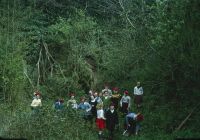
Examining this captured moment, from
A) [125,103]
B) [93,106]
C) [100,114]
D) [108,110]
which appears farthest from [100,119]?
[125,103]

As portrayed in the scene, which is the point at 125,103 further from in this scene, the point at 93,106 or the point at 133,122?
the point at 133,122

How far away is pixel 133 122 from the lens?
23000 mm

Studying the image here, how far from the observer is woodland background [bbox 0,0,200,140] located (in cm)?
2262

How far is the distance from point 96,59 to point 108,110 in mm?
12634

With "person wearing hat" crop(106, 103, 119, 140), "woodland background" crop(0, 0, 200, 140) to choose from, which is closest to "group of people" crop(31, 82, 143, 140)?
"person wearing hat" crop(106, 103, 119, 140)

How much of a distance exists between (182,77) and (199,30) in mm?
2732

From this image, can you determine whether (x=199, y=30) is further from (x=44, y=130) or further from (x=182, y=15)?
(x=44, y=130)

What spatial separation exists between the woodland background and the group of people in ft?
1.71

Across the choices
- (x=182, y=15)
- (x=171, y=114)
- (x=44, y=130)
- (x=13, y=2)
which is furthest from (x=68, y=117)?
(x=13, y=2)

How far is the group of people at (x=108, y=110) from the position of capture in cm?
2258

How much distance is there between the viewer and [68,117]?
22.5 meters

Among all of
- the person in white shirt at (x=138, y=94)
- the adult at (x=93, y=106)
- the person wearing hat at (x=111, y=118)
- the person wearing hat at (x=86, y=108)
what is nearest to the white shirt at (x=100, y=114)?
the person wearing hat at (x=111, y=118)

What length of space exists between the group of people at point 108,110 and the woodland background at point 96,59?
0.52 metres

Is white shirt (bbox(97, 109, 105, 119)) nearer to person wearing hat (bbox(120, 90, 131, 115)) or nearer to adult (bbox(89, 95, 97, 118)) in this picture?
adult (bbox(89, 95, 97, 118))
